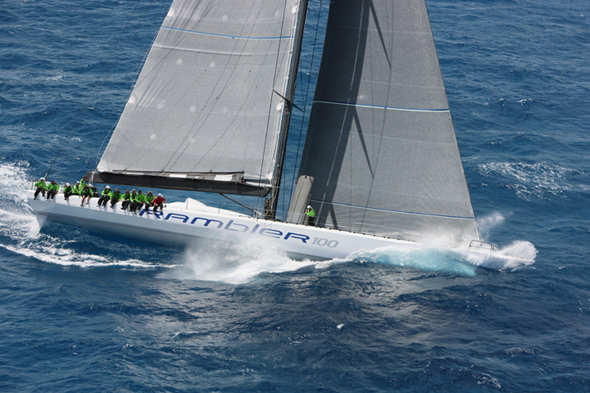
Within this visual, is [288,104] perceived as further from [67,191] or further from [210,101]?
[67,191]

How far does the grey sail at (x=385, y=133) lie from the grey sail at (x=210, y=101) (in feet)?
6.38

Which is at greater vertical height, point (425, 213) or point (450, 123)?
point (450, 123)

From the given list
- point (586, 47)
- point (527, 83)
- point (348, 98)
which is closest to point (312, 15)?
point (527, 83)

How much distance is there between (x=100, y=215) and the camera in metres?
24.9

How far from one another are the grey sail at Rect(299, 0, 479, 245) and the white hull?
1266mm

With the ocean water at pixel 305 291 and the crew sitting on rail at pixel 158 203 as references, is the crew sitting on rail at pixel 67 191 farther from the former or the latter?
the crew sitting on rail at pixel 158 203

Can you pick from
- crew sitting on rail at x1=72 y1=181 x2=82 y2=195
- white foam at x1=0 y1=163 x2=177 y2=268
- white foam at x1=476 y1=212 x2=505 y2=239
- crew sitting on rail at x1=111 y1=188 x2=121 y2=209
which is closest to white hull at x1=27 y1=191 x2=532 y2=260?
crew sitting on rail at x1=111 y1=188 x2=121 y2=209

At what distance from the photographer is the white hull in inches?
906

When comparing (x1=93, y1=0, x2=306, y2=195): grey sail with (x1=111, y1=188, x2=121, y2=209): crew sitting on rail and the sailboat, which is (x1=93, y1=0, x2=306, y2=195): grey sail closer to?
the sailboat

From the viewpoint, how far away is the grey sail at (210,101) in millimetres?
23703

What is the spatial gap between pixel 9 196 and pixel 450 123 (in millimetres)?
20595

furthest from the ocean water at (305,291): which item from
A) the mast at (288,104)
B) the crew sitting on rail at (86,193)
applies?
the mast at (288,104)

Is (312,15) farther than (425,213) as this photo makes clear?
Yes

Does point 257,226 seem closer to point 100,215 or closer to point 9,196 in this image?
point 100,215
